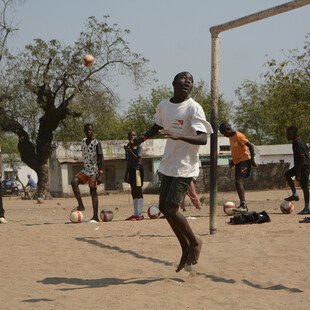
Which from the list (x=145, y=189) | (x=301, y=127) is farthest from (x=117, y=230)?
(x=145, y=189)

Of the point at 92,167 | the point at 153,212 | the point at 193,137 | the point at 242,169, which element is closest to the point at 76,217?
the point at 92,167

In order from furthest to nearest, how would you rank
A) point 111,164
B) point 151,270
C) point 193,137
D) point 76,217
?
1. point 111,164
2. point 76,217
3. point 151,270
4. point 193,137

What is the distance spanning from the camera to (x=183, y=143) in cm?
674

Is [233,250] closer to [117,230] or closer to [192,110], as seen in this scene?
[192,110]

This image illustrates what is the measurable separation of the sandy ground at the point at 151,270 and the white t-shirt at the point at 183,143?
1.02 meters

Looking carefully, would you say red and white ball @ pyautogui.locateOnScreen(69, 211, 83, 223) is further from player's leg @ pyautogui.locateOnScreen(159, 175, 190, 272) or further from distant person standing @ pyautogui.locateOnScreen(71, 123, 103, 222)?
player's leg @ pyautogui.locateOnScreen(159, 175, 190, 272)

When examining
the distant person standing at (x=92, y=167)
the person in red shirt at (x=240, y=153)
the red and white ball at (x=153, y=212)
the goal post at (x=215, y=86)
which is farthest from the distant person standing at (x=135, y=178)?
the goal post at (x=215, y=86)

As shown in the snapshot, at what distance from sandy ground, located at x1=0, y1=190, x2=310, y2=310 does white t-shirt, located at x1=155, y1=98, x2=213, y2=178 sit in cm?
102

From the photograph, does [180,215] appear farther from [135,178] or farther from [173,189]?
[135,178]

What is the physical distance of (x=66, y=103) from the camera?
124 ft

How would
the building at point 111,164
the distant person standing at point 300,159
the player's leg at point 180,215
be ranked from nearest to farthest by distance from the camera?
the player's leg at point 180,215, the distant person standing at point 300,159, the building at point 111,164

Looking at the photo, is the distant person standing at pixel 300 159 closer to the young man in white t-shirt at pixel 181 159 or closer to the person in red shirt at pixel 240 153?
the person in red shirt at pixel 240 153

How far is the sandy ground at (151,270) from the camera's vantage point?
566cm

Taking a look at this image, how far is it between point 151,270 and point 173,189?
100 centimetres
